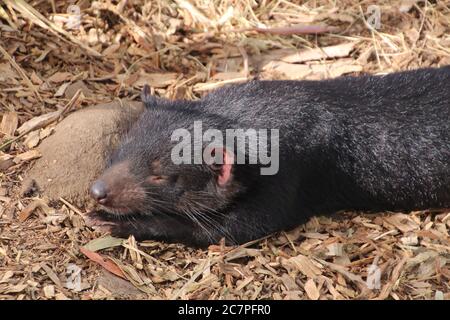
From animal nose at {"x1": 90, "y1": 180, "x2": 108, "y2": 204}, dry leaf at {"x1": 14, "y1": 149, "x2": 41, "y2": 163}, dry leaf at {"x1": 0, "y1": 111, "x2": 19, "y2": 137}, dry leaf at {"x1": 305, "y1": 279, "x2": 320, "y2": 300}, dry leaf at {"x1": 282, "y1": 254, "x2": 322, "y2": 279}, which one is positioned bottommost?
dry leaf at {"x1": 305, "y1": 279, "x2": 320, "y2": 300}

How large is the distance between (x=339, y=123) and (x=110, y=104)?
2.20 m

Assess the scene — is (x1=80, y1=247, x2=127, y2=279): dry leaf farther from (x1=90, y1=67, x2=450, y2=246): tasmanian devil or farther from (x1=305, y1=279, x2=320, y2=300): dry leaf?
(x1=305, y1=279, x2=320, y2=300): dry leaf

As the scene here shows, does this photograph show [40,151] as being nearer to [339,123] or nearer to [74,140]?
[74,140]

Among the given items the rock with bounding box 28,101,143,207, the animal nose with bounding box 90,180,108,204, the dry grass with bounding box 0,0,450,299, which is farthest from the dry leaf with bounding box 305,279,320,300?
the rock with bounding box 28,101,143,207

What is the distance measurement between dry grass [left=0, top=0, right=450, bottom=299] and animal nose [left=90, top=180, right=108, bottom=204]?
1.21ft

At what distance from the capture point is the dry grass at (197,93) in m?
5.72

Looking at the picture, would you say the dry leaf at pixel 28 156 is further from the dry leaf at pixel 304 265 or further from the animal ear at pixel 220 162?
the dry leaf at pixel 304 265

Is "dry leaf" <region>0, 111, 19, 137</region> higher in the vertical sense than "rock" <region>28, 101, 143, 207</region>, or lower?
higher

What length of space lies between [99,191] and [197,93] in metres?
2.22

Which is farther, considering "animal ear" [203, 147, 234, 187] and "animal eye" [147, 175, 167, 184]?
"animal eye" [147, 175, 167, 184]

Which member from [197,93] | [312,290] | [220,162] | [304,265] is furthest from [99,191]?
[197,93]

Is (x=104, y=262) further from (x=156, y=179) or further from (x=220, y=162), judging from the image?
(x=220, y=162)

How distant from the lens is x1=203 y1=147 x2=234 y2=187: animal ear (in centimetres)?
589

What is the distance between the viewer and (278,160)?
610 cm
